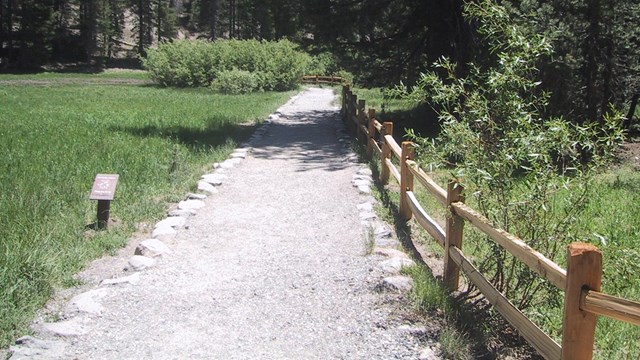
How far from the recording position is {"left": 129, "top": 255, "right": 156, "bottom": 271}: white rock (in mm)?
6023

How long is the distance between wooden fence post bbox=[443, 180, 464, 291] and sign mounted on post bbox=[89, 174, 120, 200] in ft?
12.9

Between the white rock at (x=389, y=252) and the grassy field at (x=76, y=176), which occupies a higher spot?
the grassy field at (x=76, y=176)

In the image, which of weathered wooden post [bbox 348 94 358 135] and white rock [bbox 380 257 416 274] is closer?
→ white rock [bbox 380 257 416 274]

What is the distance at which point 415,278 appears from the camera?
5.64m

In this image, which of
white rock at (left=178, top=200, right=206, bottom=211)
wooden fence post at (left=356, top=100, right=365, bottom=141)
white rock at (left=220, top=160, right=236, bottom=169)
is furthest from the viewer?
wooden fence post at (left=356, top=100, right=365, bottom=141)

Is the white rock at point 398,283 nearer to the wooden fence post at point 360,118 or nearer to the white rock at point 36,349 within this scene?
the white rock at point 36,349

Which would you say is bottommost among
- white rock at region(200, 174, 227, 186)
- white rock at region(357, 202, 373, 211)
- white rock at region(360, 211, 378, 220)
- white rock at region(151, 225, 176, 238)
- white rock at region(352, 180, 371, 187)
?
white rock at region(151, 225, 176, 238)

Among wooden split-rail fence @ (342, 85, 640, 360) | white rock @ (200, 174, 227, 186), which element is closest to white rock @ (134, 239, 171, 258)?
wooden split-rail fence @ (342, 85, 640, 360)

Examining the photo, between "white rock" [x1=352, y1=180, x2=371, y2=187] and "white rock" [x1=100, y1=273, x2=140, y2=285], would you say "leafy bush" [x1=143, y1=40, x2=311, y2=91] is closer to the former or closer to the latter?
"white rock" [x1=352, y1=180, x2=371, y2=187]

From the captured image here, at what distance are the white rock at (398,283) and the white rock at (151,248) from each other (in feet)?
8.12

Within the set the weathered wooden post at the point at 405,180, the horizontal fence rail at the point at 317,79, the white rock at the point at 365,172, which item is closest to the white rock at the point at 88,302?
the weathered wooden post at the point at 405,180

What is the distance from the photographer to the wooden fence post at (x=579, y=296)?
3193 mm

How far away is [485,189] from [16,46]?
69.0 metres

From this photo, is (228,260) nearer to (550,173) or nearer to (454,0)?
(550,173)
